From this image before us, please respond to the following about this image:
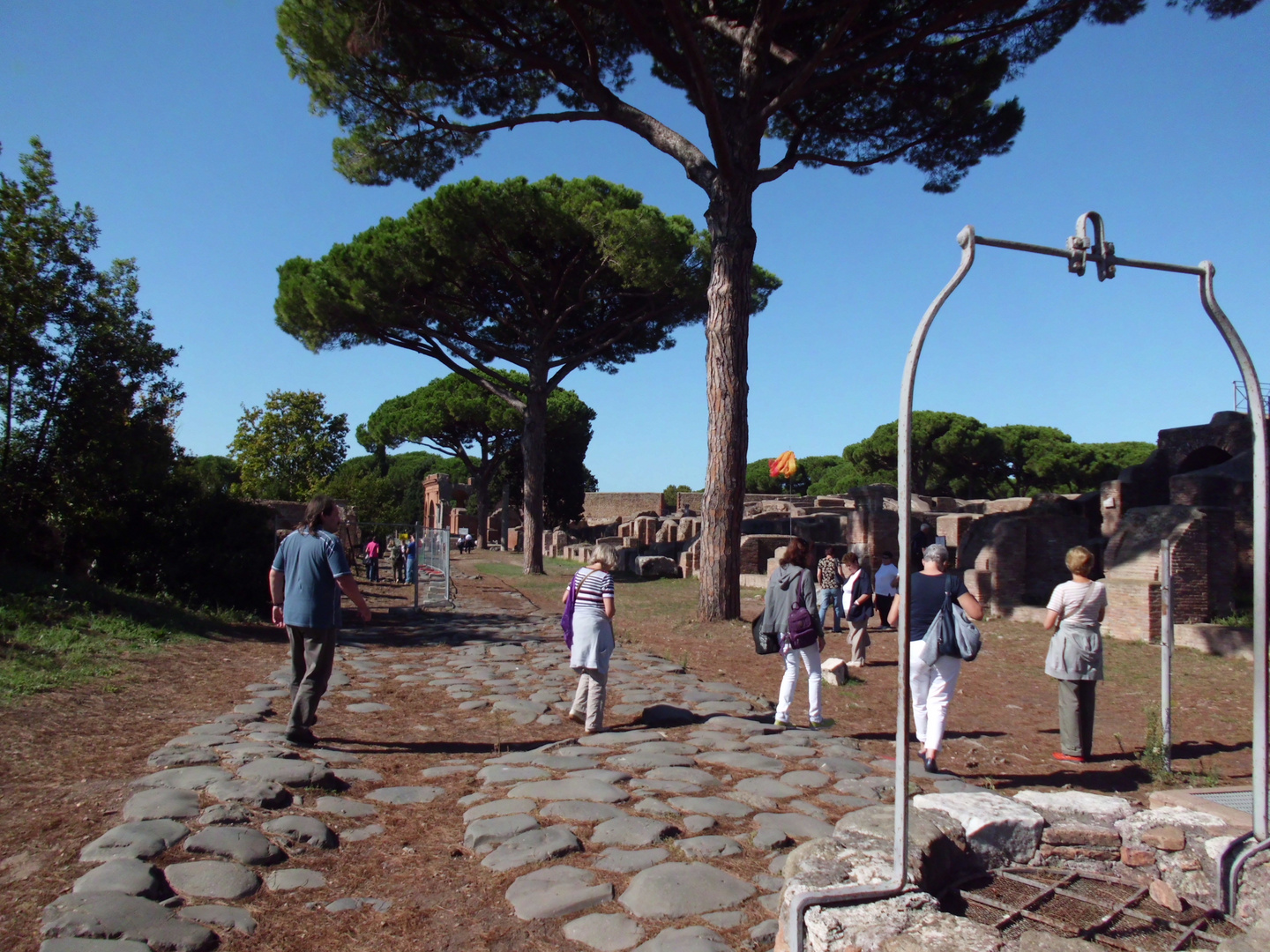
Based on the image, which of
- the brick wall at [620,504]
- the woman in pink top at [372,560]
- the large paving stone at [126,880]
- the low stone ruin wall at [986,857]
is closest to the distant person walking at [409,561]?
the woman in pink top at [372,560]

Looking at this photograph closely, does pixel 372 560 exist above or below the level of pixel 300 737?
above

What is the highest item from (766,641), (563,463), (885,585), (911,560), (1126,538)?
(563,463)

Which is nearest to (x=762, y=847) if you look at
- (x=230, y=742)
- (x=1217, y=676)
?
(x=230, y=742)

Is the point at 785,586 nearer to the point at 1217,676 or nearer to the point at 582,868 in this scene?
the point at 582,868

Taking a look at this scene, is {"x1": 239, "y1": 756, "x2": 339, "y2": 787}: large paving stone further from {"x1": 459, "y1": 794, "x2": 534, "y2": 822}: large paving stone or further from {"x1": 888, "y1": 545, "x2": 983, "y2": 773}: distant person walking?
{"x1": 888, "y1": 545, "x2": 983, "y2": 773}: distant person walking

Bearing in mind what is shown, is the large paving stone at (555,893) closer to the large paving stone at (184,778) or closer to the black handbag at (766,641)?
the large paving stone at (184,778)

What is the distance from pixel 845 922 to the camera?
277cm

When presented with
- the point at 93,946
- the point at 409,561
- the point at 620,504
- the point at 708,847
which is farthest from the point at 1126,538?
the point at 620,504

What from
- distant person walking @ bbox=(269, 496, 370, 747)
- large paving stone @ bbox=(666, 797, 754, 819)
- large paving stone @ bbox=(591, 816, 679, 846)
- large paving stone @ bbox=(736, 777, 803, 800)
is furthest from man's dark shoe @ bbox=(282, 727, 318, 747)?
large paving stone @ bbox=(736, 777, 803, 800)

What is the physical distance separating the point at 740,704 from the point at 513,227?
1619cm

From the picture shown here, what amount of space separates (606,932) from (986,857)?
1.60 metres

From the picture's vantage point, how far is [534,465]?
2241 centimetres

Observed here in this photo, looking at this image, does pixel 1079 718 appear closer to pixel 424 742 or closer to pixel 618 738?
pixel 618 738

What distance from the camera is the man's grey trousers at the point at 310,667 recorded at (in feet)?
17.5
